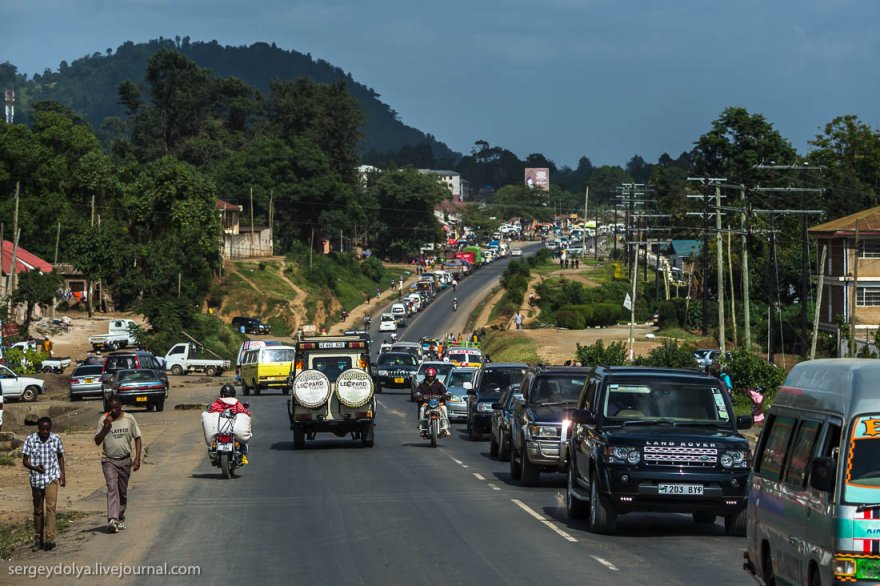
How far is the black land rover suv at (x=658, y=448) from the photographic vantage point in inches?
606

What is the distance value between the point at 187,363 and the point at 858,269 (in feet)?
123

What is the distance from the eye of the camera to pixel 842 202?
314 feet

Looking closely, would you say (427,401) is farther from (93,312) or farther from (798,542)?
(93,312)

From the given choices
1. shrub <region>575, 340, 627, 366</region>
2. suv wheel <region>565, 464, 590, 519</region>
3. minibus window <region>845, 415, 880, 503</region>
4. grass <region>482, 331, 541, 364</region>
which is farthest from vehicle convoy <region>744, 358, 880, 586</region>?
grass <region>482, 331, 541, 364</region>

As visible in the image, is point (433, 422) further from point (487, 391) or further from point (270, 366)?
point (270, 366)

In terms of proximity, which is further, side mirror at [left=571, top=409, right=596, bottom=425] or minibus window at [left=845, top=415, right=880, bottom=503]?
side mirror at [left=571, top=409, right=596, bottom=425]

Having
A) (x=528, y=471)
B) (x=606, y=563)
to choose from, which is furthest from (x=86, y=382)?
(x=606, y=563)

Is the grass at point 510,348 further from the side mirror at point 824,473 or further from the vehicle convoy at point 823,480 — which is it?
the side mirror at point 824,473

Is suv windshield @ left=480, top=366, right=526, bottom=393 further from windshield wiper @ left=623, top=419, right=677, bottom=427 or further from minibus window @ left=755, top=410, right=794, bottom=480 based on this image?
minibus window @ left=755, top=410, right=794, bottom=480

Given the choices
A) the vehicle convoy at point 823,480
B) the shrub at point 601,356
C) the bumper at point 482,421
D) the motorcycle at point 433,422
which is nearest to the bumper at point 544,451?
the motorcycle at point 433,422

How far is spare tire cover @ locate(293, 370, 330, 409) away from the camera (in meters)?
28.2

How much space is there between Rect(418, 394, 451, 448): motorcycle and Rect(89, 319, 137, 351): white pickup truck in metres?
48.0

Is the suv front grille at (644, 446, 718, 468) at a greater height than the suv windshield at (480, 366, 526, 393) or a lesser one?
greater

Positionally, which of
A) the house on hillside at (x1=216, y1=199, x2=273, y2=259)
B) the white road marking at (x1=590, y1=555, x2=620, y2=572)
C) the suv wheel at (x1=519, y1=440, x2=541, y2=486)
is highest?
the house on hillside at (x1=216, y1=199, x2=273, y2=259)
